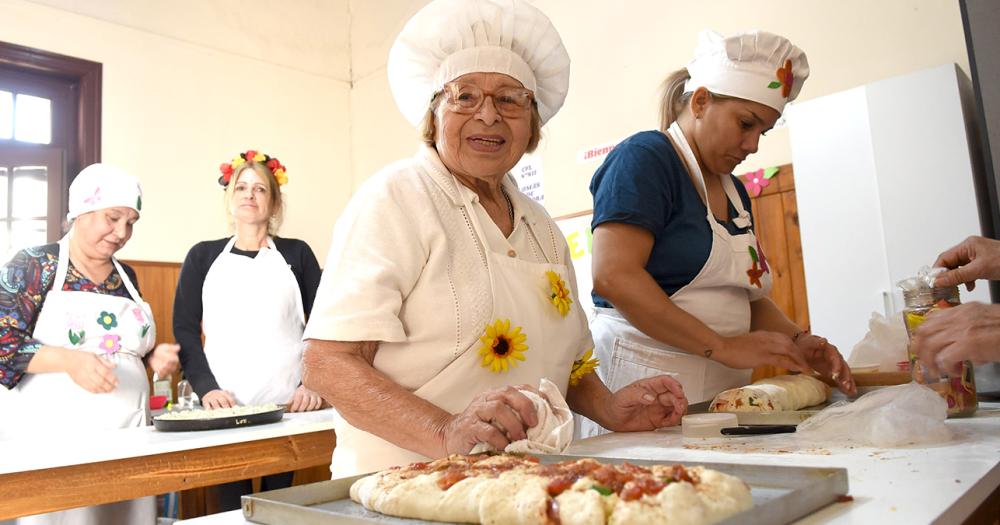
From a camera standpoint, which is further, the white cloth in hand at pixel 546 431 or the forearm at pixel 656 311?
the forearm at pixel 656 311

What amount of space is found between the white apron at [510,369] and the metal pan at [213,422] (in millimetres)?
1112

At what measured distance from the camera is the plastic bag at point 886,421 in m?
1.10

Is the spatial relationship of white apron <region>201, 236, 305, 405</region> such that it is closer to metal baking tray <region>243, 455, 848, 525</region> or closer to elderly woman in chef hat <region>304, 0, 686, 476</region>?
elderly woman in chef hat <region>304, 0, 686, 476</region>

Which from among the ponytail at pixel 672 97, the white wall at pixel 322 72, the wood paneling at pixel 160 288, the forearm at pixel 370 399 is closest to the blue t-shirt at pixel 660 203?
the ponytail at pixel 672 97

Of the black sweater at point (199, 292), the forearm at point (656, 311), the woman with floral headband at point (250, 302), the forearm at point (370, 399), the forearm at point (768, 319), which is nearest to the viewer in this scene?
the forearm at point (370, 399)

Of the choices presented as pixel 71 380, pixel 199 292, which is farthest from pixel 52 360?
pixel 199 292

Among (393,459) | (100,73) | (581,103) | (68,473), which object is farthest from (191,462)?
(100,73)

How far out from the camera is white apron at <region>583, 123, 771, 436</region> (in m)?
1.86

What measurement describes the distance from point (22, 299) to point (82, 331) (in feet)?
0.75

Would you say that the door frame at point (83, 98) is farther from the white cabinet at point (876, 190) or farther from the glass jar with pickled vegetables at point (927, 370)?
the glass jar with pickled vegetables at point (927, 370)

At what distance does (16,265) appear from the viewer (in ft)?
9.09

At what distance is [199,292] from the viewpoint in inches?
136

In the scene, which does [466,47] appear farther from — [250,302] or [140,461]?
[250,302]

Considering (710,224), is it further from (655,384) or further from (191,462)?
(191,462)
